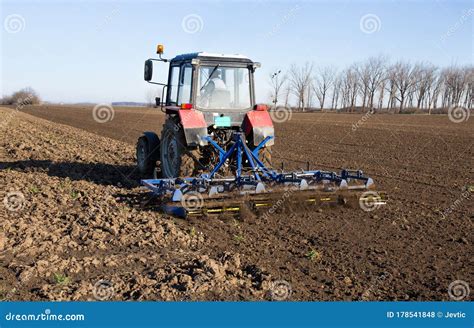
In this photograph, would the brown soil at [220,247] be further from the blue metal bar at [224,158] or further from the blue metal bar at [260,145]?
the blue metal bar at [260,145]

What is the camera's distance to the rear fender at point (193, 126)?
6.91 m

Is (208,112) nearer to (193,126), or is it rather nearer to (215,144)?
(193,126)

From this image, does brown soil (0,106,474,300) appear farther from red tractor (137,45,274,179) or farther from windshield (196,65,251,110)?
windshield (196,65,251,110)

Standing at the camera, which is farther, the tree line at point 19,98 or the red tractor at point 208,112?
the tree line at point 19,98

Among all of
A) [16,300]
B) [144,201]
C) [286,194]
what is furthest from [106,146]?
[16,300]

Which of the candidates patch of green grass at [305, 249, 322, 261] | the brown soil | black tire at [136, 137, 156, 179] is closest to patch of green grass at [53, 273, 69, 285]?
the brown soil

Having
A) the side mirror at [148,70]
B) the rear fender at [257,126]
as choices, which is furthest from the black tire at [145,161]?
the rear fender at [257,126]

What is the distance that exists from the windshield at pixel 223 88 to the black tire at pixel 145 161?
77.0 inches

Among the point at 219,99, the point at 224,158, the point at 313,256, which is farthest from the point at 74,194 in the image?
the point at 313,256

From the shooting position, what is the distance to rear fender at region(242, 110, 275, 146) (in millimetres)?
7340

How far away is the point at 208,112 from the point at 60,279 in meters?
3.78

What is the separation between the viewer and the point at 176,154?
730 cm

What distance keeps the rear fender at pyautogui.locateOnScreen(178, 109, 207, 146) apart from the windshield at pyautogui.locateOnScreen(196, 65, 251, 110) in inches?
11.0

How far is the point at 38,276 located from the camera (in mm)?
4176
